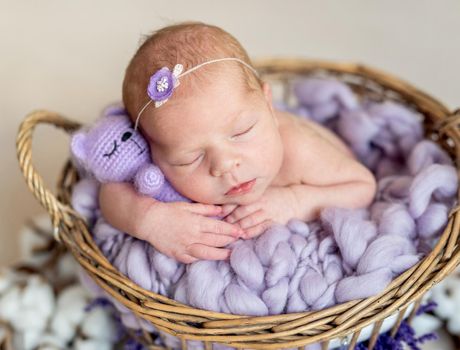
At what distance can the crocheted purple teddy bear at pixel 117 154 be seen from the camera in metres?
1.11

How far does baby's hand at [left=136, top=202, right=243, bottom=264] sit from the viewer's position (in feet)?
3.49

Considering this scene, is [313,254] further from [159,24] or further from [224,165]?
[159,24]

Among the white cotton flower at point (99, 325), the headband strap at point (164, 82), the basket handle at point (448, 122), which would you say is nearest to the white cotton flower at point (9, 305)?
the white cotton flower at point (99, 325)

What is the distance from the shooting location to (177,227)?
107 centimetres

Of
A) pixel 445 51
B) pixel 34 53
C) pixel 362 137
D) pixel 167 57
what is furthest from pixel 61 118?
pixel 445 51

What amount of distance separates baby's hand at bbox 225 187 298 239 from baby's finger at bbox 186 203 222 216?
1.5 inches

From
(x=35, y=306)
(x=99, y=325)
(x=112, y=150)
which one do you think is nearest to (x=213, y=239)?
(x=112, y=150)

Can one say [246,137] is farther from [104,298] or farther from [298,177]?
[104,298]

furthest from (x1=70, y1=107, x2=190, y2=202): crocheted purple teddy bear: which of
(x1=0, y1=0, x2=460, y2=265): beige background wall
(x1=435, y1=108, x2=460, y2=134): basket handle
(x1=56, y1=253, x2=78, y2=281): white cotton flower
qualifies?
(x1=0, y1=0, x2=460, y2=265): beige background wall

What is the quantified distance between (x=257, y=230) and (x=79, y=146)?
35 centimetres

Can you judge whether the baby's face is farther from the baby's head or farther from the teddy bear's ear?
the teddy bear's ear

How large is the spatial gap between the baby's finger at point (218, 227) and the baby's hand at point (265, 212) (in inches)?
0.9

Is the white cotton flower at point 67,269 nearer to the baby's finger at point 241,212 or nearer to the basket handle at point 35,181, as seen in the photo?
the basket handle at point 35,181

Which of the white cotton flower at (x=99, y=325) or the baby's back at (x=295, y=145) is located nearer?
the baby's back at (x=295, y=145)
